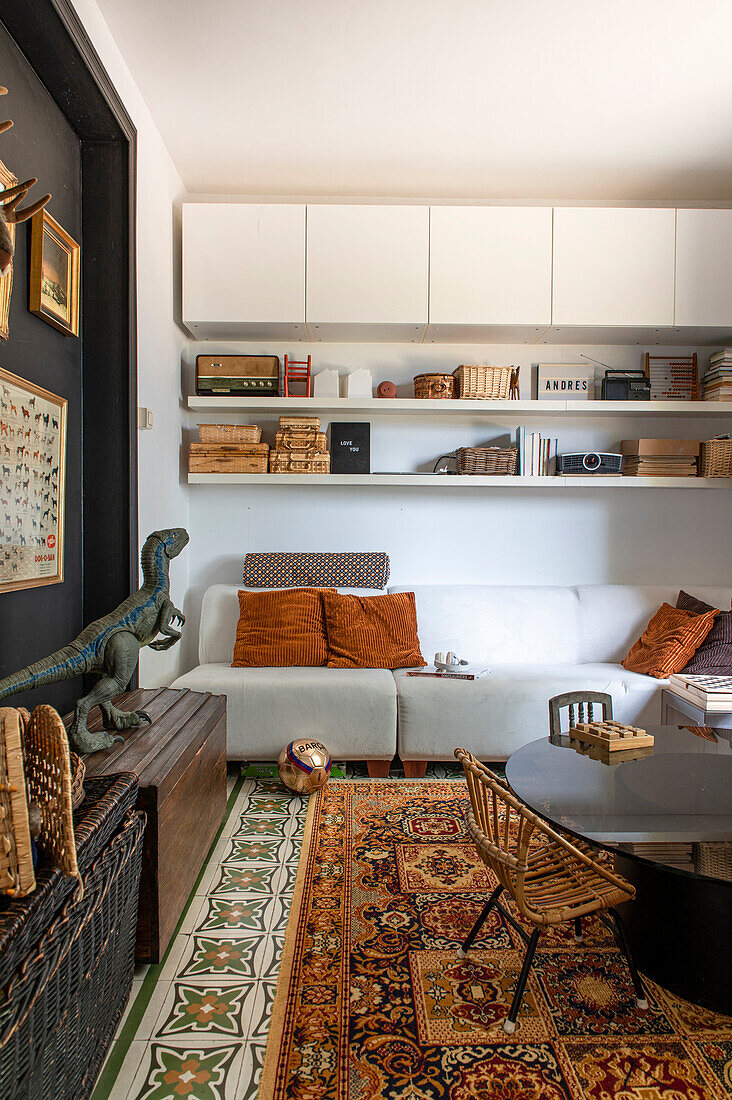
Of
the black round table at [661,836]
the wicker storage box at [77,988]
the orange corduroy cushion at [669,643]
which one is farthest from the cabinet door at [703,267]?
the wicker storage box at [77,988]

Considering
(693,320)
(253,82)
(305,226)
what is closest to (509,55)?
(253,82)

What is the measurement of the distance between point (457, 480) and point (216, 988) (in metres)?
2.73

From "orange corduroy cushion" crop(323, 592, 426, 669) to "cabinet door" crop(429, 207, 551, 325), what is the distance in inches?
61.4

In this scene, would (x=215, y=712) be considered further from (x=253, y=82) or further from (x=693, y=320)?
(x=693, y=320)

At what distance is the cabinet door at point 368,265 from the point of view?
3.77m

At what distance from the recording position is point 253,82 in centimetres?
300

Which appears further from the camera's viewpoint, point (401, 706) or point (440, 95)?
point (401, 706)

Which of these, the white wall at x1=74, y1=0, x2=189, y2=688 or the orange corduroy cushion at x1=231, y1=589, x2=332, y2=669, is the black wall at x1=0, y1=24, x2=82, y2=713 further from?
the orange corduroy cushion at x1=231, y1=589, x2=332, y2=669

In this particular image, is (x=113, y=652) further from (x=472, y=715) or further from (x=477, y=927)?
(x=472, y=715)

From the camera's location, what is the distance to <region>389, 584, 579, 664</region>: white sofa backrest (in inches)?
154

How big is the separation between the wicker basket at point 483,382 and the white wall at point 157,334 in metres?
1.58

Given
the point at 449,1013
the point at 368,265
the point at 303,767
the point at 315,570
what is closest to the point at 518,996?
the point at 449,1013

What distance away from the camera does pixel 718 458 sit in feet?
12.7

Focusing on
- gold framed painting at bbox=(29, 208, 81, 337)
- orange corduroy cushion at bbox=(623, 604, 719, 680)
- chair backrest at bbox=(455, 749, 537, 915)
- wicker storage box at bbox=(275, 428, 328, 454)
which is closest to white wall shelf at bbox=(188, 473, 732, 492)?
wicker storage box at bbox=(275, 428, 328, 454)
